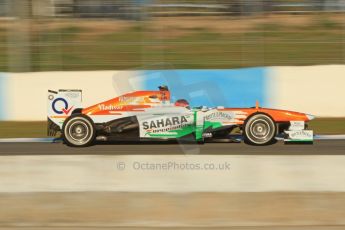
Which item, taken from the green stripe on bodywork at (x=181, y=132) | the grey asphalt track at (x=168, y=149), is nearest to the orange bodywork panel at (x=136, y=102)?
the green stripe on bodywork at (x=181, y=132)

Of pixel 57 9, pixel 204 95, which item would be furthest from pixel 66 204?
pixel 57 9

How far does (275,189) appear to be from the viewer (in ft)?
A: 17.2

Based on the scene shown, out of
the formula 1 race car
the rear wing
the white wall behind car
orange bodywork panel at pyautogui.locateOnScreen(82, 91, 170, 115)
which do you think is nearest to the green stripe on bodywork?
the formula 1 race car

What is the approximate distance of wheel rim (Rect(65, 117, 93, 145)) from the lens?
10.9 meters

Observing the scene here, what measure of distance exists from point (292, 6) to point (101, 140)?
8393 mm

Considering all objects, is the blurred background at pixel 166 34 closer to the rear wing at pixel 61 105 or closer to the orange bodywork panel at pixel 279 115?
the rear wing at pixel 61 105

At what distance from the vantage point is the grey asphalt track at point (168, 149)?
10297mm

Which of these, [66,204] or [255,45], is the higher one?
[255,45]

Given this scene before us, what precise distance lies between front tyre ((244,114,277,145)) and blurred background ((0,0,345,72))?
467 centimetres

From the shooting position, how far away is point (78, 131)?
35.8 ft

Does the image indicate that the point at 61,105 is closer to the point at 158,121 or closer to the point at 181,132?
the point at 158,121

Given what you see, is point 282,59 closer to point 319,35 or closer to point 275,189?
point 319,35

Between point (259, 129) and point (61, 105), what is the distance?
3226mm

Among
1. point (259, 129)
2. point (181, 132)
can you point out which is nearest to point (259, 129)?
point (259, 129)
